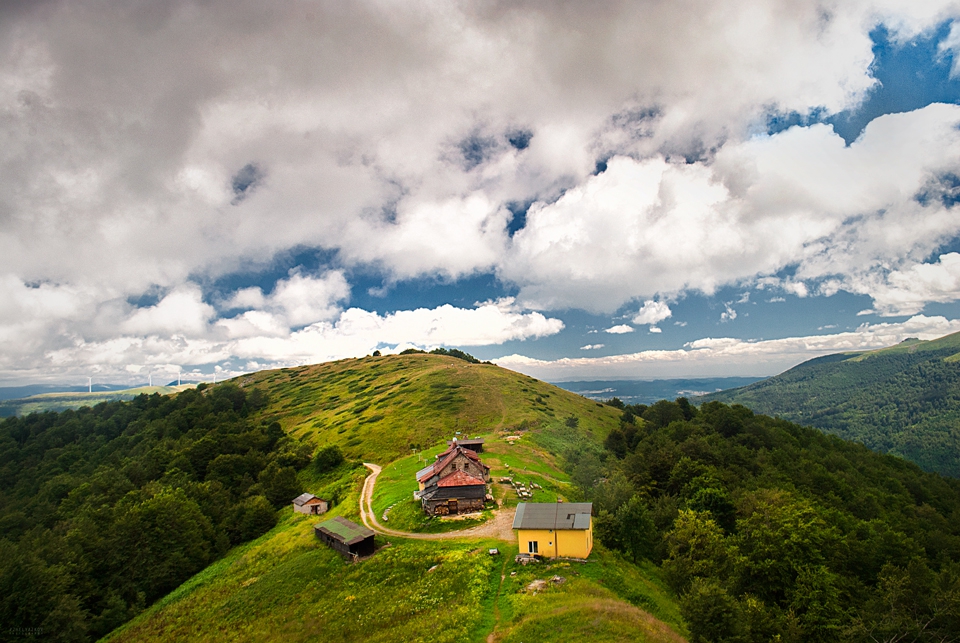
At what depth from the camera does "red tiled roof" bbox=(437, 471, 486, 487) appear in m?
61.2

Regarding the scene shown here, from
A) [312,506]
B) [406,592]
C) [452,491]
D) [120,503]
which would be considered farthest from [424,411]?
[406,592]

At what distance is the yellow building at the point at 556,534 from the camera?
43.6 metres

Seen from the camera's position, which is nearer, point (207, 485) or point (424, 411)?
point (207, 485)

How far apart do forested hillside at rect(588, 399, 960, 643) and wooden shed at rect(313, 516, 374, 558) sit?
93.7 feet

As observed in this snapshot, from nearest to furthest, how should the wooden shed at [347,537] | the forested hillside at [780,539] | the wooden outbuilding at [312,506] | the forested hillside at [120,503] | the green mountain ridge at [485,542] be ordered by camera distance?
the green mountain ridge at [485,542] → the forested hillside at [780,539] → the wooden shed at [347,537] → the forested hillside at [120,503] → the wooden outbuilding at [312,506]

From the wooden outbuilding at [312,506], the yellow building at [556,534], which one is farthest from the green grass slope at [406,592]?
the wooden outbuilding at [312,506]

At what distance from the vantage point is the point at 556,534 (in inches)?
1726

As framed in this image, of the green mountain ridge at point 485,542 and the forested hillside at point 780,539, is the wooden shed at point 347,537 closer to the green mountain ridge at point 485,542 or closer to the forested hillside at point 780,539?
the green mountain ridge at point 485,542

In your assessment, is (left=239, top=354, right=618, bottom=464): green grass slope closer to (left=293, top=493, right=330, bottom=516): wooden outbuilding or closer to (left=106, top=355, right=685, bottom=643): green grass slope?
(left=106, top=355, right=685, bottom=643): green grass slope

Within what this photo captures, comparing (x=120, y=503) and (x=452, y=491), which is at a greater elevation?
(x=452, y=491)

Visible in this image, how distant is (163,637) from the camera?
4706 centimetres

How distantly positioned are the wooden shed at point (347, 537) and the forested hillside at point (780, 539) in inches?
1124

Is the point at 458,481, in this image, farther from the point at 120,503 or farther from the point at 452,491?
the point at 120,503

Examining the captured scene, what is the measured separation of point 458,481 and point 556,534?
69.0 feet
